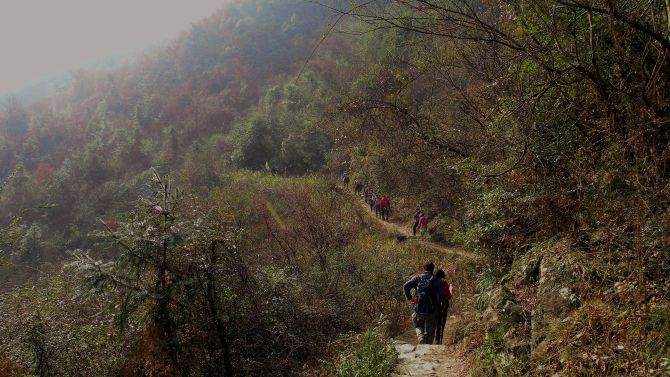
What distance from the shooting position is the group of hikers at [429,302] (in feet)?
20.8

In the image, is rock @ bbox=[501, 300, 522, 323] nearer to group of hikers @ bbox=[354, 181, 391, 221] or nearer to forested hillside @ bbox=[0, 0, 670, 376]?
forested hillside @ bbox=[0, 0, 670, 376]

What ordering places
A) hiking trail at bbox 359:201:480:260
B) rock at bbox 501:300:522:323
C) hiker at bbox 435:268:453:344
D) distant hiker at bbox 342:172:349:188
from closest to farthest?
rock at bbox 501:300:522:323 < hiker at bbox 435:268:453:344 < hiking trail at bbox 359:201:480:260 < distant hiker at bbox 342:172:349:188

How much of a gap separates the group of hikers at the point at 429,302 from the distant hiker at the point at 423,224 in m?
10.8

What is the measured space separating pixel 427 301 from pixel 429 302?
0.03m

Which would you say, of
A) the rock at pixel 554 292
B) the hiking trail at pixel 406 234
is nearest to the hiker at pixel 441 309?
the rock at pixel 554 292

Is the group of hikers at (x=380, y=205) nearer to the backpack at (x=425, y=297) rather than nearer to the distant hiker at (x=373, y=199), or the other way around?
the distant hiker at (x=373, y=199)

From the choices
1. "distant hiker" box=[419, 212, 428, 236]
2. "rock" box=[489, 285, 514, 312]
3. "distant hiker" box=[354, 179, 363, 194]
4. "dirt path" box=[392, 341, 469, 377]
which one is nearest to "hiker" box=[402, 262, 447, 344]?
"dirt path" box=[392, 341, 469, 377]

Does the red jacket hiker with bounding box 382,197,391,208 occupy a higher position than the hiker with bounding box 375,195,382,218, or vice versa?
the red jacket hiker with bounding box 382,197,391,208

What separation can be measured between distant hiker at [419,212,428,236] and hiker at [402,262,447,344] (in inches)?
431

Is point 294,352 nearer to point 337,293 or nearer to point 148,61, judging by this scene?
point 337,293

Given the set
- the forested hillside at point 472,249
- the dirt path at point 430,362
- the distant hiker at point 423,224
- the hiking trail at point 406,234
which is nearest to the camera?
the forested hillside at point 472,249

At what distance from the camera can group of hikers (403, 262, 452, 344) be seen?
6.34 metres

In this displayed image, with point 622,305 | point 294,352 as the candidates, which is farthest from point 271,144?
point 622,305

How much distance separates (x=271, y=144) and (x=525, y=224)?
29362mm
